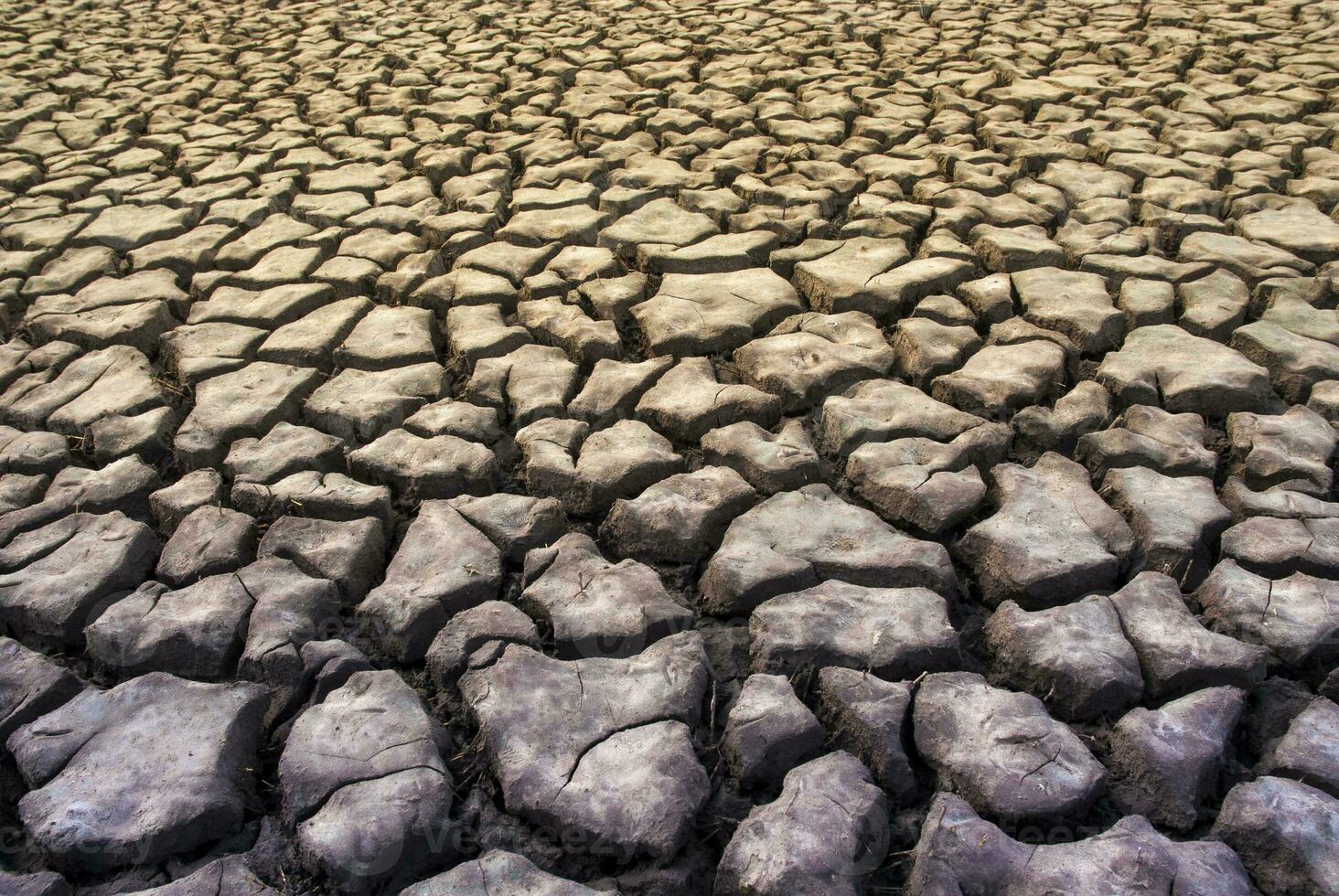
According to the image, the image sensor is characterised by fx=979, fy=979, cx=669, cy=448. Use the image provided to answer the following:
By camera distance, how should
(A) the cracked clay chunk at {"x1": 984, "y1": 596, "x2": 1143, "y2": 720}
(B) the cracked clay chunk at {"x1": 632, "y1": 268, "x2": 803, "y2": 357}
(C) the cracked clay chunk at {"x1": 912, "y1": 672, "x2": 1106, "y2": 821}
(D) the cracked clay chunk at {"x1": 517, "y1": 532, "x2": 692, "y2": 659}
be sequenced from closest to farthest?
1. (C) the cracked clay chunk at {"x1": 912, "y1": 672, "x2": 1106, "y2": 821}
2. (A) the cracked clay chunk at {"x1": 984, "y1": 596, "x2": 1143, "y2": 720}
3. (D) the cracked clay chunk at {"x1": 517, "y1": 532, "x2": 692, "y2": 659}
4. (B) the cracked clay chunk at {"x1": 632, "y1": 268, "x2": 803, "y2": 357}

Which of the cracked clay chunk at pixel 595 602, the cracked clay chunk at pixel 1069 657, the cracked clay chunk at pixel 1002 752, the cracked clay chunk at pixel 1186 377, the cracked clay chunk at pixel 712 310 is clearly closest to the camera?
the cracked clay chunk at pixel 1002 752

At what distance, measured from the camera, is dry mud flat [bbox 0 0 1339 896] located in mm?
1181

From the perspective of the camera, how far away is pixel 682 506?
167 centimetres

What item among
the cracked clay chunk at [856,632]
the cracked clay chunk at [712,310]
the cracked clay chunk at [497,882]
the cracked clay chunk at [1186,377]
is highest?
the cracked clay chunk at [712,310]

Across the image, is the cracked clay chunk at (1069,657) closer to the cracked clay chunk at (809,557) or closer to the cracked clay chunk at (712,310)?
the cracked clay chunk at (809,557)

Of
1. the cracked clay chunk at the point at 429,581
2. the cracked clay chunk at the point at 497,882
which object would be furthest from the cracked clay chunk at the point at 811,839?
the cracked clay chunk at the point at 429,581

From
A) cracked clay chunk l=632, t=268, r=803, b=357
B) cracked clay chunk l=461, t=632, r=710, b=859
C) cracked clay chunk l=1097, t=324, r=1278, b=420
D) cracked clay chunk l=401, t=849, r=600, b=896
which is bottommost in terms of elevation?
cracked clay chunk l=401, t=849, r=600, b=896

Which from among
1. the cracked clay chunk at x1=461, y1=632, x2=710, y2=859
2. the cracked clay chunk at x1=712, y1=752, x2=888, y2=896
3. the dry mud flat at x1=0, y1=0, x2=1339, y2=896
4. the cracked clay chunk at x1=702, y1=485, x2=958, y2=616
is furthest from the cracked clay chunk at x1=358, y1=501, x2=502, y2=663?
the cracked clay chunk at x1=712, y1=752, x2=888, y2=896

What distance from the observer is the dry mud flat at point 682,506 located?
1.18m

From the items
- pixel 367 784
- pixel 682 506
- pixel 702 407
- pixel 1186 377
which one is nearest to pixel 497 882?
pixel 367 784

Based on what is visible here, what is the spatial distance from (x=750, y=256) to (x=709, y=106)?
49.9 inches

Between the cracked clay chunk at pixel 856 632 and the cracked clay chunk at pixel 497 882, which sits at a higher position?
the cracked clay chunk at pixel 856 632

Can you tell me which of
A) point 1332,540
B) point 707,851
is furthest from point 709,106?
point 707,851

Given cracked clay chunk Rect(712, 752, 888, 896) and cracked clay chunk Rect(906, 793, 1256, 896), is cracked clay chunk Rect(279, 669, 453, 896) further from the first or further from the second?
cracked clay chunk Rect(906, 793, 1256, 896)
